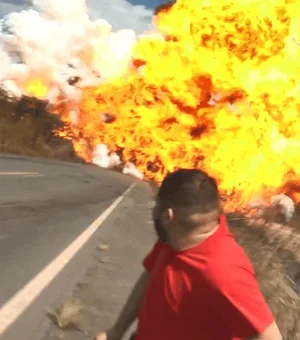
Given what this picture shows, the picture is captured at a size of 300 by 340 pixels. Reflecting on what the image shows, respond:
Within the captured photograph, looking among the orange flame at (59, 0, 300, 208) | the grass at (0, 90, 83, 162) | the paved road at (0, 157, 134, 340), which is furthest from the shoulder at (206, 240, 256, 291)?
the grass at (0, 90, 83, 162)

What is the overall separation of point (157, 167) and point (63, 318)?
73.1ft

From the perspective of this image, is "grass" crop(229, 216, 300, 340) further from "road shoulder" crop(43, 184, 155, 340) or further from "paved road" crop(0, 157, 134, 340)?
"paved road" crop(0, 157, 134, 340)

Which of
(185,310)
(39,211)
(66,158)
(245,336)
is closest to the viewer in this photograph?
(245,336)

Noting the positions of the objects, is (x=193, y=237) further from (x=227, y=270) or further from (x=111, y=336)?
(x=111, y=336)

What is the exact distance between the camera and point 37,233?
33.6 ft

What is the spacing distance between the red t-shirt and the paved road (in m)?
2.39

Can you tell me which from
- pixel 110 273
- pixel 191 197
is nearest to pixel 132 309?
pixel 191 197

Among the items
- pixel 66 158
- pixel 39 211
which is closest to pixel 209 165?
pixel 39 211

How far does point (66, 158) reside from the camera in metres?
61.8

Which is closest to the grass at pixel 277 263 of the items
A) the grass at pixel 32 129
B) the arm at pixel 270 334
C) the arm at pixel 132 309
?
the arm at pixel 132 309

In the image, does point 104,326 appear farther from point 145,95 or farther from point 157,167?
point 157,167

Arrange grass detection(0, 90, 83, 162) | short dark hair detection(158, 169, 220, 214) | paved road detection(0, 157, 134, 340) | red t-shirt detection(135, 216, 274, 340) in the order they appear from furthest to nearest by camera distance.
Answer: grass detection(0, 90, 83, 162)
paved road detection(0, 157, 134, 340)
short dark hair detection(158, 169, 220, 214)
red t-shirt detection(135, 216, 274, 340)

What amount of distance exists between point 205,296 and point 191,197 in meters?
0.39

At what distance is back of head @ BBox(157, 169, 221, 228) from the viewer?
8.55 feet
